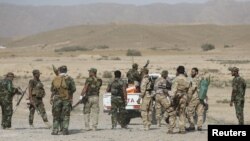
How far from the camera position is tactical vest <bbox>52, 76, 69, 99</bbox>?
46.8ft

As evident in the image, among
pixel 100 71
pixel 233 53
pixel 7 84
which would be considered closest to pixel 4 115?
pixel 7 84

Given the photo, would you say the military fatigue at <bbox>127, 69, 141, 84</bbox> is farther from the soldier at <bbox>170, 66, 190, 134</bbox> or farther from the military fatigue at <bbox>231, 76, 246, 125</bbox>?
the soldier at <bbox>170, 66, 190, 134</bbox>

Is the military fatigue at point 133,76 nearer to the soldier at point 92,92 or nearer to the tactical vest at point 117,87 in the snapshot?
the tactical vest at point 117,87

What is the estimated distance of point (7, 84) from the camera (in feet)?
52.5

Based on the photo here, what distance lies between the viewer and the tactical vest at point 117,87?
15.6 metres

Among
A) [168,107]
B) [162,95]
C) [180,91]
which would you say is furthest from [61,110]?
[180,91]

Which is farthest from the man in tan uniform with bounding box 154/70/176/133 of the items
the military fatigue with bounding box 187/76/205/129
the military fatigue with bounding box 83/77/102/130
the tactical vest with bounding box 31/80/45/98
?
the tactical vest with bounding box 31/80/45/98

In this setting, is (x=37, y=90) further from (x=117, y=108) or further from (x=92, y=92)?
(x=117, y=108)

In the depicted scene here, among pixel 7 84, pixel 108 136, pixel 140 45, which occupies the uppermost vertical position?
pixel 140 45

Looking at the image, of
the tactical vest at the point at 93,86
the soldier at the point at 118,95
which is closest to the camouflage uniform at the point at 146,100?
the soldier at the point at 118,95

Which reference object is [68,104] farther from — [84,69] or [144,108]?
[84,69]

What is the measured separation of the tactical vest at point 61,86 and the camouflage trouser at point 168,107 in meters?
2.25

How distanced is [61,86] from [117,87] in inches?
74.5

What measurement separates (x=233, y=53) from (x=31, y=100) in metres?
71.4
